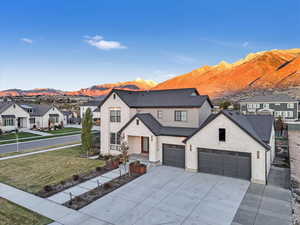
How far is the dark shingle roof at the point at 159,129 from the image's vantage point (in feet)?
55.6

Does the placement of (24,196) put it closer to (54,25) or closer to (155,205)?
(155,205)

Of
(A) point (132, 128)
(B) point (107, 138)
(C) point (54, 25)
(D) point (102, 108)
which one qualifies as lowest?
(B) point (107, 138)

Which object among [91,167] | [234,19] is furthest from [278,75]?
[91,167]

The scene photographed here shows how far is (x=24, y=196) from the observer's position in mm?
11008

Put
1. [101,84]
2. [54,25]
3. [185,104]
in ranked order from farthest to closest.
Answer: [101,84]
[54,25]
[185,104]

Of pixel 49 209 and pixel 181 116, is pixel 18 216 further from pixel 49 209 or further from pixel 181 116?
pixel 181 116

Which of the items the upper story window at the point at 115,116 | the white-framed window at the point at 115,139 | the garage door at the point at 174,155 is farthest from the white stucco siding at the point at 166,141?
the upper story window at the point at 115,116

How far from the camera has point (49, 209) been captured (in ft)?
31.0

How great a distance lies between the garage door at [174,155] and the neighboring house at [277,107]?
47.4 meters

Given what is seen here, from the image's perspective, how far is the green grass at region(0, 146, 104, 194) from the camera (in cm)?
1324

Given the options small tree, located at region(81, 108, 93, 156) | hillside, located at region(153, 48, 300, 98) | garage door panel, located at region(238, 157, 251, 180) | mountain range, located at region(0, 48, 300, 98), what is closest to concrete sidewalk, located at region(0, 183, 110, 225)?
small tree, located at region(81, 108, 93, 156)

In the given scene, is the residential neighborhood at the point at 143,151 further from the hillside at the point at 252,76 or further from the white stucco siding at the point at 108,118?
the hillside at the point at 252,76

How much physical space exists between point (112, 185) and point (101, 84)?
575 ft

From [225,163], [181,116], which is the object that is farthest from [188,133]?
[225,163]
